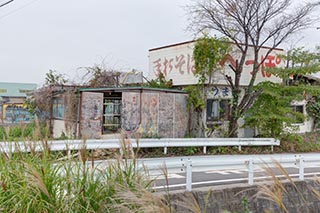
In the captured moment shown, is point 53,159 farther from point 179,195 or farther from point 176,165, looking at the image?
point 176,165

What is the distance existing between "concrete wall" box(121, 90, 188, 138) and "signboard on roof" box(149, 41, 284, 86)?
1.78m

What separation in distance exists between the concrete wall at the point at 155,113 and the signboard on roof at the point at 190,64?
178 centimetres

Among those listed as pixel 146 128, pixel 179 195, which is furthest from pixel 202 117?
pixel 179 195

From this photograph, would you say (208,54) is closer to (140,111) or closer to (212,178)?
(140,111)

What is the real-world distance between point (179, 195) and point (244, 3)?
13.3 meters

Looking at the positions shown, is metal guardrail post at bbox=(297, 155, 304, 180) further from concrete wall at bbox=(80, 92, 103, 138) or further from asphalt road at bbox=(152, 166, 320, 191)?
concrete wall at bbox=(80, 92, 103, 138)

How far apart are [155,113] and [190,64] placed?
3.54 meters

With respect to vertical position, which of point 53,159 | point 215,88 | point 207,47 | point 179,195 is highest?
point 207,47

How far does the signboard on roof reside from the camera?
18.2 meters

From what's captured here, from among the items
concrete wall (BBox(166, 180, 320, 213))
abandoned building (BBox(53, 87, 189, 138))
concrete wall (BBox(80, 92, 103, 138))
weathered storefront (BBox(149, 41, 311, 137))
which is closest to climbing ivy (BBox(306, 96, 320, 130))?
weathered storefront (BBox(149, 41, 311, 137))

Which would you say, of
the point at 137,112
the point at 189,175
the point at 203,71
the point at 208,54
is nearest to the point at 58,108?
the point at 137,112

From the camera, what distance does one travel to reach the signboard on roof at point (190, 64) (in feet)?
59.8

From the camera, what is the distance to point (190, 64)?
18516 mm

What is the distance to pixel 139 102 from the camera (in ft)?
54.1
